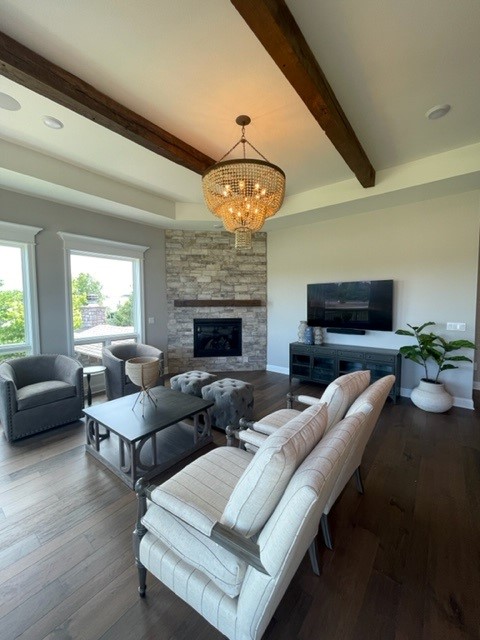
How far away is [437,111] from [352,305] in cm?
261

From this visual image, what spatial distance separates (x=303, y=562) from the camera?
1.60m

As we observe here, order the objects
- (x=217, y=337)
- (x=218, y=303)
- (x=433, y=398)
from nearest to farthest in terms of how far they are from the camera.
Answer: (x=433, y=398) → (x=218, y=303) → (x=217, y=337)

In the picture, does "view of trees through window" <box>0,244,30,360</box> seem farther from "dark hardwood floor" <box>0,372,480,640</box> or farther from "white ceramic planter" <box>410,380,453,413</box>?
"white ceramic planter" <box>410,380,453,413</box>

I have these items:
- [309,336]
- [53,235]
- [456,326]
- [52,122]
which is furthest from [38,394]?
[456,326]

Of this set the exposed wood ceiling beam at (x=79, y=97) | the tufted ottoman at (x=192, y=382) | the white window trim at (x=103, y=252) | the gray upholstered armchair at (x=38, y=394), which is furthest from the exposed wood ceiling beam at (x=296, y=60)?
the white window trim at (x=103, y=252)

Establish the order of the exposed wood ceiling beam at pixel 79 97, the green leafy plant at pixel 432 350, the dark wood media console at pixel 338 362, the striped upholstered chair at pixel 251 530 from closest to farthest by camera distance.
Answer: the striped upholstered chair at pixel 251 530 < the exposed wood ceiling beam at pixel 79 97 < the green leafy plant at pixel 432 350 < the dark wood media console at pixel 338 362

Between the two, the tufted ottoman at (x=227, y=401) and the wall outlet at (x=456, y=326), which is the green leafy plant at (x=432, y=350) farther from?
the tufted ottoman at (x=227, y=401)

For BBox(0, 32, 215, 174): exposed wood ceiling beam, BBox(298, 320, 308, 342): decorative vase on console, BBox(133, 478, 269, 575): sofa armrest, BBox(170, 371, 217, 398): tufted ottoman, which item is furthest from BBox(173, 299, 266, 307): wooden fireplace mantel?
BBox(133, 478, 269, 575): sofa armrest

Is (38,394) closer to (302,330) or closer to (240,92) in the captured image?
(240,92)

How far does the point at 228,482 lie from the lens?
1.52 metres

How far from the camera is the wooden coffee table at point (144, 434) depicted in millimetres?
2223

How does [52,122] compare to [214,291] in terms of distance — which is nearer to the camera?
[52,122]

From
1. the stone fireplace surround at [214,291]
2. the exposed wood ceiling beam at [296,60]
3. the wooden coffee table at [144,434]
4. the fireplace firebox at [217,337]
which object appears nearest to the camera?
the exposed wood ceiling beam at [296,60]

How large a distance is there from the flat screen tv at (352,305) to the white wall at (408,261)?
151 mm
